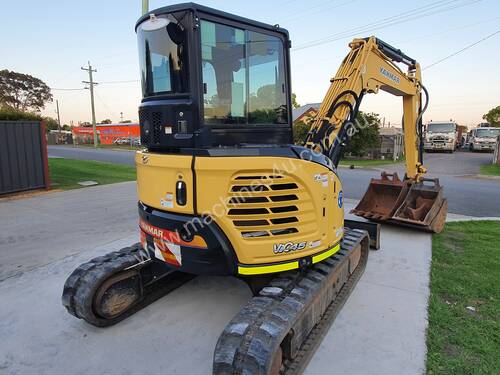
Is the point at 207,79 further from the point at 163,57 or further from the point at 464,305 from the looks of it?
→ the point at 464,305

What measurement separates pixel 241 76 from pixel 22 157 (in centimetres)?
975

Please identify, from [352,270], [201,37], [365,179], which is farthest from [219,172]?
[365,179]

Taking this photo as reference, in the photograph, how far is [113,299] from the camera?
345 cm

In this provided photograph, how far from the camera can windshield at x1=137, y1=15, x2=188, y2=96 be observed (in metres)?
2.72

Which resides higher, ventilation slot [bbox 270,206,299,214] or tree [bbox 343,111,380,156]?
tree [bbox 343,111,380,156]

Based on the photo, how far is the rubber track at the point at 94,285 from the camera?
10.6 feet

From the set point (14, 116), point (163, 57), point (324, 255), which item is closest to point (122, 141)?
point (14, 116)

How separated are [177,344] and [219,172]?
5.48ft

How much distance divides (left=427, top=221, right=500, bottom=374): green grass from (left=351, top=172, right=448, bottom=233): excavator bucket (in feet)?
1.19

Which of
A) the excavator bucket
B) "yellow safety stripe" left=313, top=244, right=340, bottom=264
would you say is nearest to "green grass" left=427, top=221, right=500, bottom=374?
the excavator bucket

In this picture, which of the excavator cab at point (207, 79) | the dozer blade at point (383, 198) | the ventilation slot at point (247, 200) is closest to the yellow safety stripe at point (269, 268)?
the ventilation slot at point (247, 200)

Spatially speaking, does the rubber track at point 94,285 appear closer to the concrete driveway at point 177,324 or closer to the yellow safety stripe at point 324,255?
the concrete driveway at point 177,324

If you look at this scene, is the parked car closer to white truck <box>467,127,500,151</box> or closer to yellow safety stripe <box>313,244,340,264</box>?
white truck <box>467,127,500,151</box>

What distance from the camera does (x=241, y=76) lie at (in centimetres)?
300
